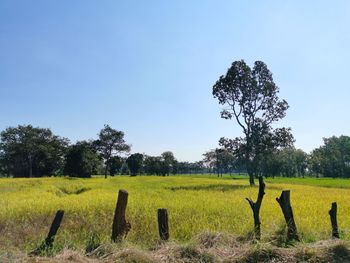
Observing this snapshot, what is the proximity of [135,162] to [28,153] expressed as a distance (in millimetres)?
40106

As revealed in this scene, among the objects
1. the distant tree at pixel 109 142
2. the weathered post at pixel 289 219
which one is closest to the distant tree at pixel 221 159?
the distant tree at pixel 109 142

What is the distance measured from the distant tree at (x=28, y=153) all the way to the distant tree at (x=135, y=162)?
3087 centimetres

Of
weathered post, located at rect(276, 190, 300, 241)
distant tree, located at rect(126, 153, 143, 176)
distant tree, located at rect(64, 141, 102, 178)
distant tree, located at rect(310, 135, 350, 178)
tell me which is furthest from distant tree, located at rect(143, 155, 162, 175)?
weathered post, located at rect(276, 190, 300, 241)

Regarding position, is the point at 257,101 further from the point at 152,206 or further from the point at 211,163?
the point at 211,163

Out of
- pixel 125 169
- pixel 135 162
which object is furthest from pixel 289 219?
pixel 125 169

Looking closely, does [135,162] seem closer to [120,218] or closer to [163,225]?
[163,225]

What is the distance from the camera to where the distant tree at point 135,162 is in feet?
381

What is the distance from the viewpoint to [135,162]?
11606cm

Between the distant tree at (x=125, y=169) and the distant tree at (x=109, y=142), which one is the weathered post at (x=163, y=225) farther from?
the distant tree at (x=125, y=169)

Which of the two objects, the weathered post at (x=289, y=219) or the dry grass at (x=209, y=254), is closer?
the dry grass at (x=209, y=254)

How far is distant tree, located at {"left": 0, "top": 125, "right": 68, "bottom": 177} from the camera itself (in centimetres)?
8375

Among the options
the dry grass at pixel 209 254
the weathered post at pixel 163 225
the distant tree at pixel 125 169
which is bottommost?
the dry grass at pixel 209 254

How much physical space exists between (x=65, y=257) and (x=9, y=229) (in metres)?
5.46

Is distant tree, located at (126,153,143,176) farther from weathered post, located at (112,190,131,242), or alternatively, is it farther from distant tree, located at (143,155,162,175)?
weathered post, located at (112,190,131,242)
